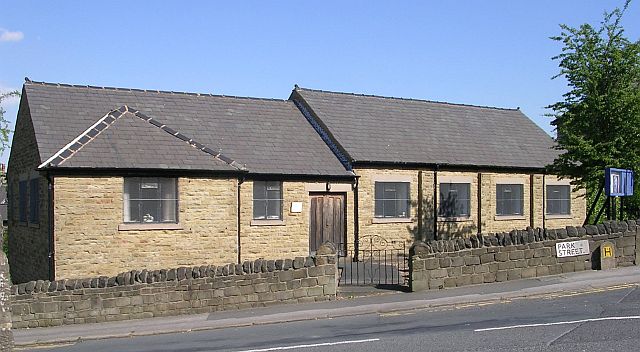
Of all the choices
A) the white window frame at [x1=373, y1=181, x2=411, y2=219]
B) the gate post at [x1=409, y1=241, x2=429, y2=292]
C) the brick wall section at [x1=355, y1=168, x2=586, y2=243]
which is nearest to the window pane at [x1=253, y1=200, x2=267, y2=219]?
the brick wall section at [x1=355, y1=168, x2=586, y2=243]

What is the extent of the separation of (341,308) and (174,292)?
3.79 meters

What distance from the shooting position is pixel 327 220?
23.2 metres

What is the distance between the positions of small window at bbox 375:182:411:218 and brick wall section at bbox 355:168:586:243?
249 millimetres

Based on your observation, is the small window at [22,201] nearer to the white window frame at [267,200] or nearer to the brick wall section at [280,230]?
the brick wall section at [280,230]

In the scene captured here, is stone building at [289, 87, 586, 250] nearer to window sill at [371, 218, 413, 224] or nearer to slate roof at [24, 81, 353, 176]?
window sill at [371, 218, 413, 224]

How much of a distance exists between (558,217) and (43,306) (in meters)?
21.8

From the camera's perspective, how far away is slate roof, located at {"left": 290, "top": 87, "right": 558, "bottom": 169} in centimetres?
2534

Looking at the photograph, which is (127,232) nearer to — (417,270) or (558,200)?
(417,270)

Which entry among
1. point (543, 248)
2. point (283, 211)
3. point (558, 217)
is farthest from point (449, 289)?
point (558, 217)

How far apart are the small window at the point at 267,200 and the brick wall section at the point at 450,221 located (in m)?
3.09

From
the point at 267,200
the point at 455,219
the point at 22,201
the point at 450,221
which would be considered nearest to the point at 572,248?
the point at 450,221

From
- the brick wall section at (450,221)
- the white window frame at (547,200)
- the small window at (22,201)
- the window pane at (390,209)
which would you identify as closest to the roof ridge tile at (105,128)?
the small window at (22,201)

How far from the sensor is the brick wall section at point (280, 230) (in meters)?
21.4

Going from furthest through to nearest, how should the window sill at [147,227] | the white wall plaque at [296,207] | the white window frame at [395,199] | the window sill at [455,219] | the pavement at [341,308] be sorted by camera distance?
1. the window sill at [455,219]
2. the white window frame at [395,199]
3. the white wall plaque at [296,207]
4. the window sill at [147,227]
5. the pavement at [341,308]
